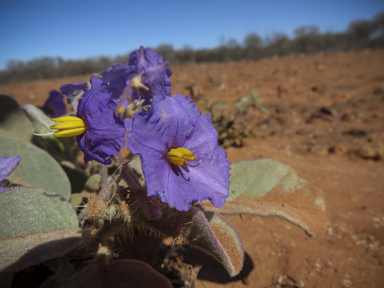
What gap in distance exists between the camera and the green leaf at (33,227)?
108cm

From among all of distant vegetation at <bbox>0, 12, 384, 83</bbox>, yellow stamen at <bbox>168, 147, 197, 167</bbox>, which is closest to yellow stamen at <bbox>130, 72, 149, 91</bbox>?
yellow stamen at <bbox>168, 147, 197, 167</bbox>

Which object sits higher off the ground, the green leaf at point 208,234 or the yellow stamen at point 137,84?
the yellow stamen at point 137,84

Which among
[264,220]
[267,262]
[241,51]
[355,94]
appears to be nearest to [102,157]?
[267,262]

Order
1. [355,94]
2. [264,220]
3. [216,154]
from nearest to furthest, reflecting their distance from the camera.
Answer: [216,154]
[264,220]
[355,94]

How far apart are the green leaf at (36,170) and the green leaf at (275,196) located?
1.03 metres

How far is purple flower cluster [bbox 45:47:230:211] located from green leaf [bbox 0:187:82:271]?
0.42 m

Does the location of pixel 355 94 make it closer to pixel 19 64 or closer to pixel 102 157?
pixel 102 157

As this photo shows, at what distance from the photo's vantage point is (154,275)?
1.31 meters

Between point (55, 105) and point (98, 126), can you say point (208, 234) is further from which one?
point (55, 105)

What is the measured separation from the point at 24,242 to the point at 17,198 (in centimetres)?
22

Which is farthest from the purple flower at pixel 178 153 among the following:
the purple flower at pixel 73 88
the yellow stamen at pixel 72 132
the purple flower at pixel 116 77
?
the purple flower at pixel 73 88

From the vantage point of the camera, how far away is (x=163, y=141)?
1081 millimetres

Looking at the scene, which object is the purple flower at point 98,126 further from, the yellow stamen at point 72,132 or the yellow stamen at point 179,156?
the yellow stamen at point 179,156

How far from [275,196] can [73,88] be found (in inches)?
58.4
